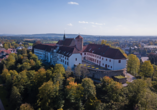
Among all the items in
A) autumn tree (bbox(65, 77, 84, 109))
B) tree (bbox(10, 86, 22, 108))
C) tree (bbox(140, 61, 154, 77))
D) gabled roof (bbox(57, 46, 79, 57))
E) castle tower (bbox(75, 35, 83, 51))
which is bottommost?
tree (bbox(10, 86, 22, 108))

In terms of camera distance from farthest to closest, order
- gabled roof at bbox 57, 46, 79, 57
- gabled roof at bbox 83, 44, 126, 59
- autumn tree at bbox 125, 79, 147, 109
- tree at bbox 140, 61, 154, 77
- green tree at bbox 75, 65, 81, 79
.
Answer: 1. gabled roof at bbox 57, 46, 79, 57
2. tree at bbox 140, 61, 154, 77
3. gabled roof at bbox 83, 44, 126, 59
4. green tree at bbox 75, 65, 81, 79
5. autumn tree at bbox 125, 79, 147, 109

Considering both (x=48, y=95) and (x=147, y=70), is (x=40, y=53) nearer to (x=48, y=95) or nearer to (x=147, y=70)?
(x=48, y=95)

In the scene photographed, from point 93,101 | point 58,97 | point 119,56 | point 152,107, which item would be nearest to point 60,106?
point 58,97

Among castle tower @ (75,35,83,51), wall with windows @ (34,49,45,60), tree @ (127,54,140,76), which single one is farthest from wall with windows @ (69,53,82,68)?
wall with windows @ (34,49,45,60)

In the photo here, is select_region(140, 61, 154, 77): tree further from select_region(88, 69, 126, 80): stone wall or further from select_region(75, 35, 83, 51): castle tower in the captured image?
select_region(75, 35, 83, 51): castle tower

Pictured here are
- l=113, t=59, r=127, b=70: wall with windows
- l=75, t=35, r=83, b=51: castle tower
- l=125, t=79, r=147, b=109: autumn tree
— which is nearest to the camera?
l=125, t=79, r=147, b=109: autumn tree

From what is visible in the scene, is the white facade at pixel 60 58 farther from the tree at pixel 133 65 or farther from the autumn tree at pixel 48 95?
the tree at pixel 133 65

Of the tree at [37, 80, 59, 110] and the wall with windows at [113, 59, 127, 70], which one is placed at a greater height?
the wall with windows at [113, 59, 127, 70]

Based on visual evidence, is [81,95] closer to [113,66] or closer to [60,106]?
[60,106]

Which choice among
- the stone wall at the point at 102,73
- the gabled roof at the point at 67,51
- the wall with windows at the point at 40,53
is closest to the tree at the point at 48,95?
the stone wall at the point at 102,73
